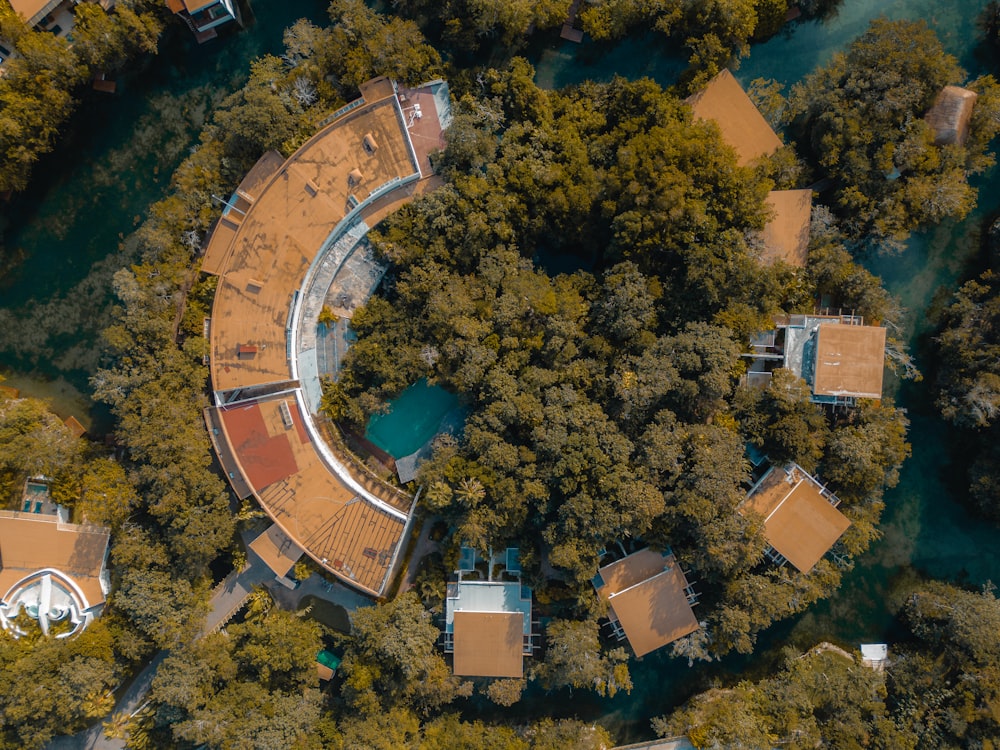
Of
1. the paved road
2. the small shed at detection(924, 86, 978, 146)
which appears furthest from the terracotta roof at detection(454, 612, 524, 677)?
the small shed at detection(924, 86, 978, 146)

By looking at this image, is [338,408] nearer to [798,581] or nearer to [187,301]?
[187,301]

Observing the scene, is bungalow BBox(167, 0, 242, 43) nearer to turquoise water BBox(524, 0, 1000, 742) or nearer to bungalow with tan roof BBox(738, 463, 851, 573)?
turquoise water BBox(524, 0, 1000, 742)

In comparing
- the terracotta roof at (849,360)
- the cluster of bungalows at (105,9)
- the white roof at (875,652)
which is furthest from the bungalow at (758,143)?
the cluster of bungalows at (105,9)

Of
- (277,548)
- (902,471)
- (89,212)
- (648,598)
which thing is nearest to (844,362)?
(902,471)

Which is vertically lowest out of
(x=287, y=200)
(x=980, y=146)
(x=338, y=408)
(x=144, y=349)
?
(x=338, y=408)

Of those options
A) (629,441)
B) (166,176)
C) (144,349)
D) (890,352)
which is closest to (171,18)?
(166,176)

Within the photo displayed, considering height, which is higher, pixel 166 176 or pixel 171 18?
pixel 171 18

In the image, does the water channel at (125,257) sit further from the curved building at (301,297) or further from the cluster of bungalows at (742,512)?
the curved building at (301,297)
